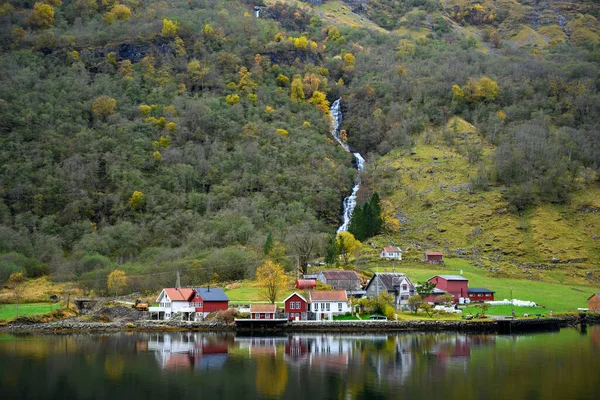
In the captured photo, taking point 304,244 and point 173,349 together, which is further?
point 304,244

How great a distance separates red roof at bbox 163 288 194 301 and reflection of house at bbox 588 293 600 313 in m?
56.0

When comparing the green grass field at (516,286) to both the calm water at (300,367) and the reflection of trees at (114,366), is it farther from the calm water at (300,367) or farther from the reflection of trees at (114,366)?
the reflection of trees at (114,366)

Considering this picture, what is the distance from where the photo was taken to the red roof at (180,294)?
284ft

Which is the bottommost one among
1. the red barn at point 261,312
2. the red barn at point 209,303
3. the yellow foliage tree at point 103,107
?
the red barn at point 261,312

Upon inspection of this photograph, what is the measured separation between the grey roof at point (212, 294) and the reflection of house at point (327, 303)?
11.4 m

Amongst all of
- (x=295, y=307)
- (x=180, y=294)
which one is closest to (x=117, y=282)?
(x=180, y=294)

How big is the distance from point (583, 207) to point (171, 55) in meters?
112

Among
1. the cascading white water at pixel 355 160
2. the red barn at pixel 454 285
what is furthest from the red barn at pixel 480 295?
the cascading white water at pixel 355 160

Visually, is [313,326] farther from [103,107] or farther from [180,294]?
[103,107]

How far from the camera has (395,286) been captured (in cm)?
Answer: 9012

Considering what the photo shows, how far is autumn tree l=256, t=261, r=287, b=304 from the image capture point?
8669 centimetres

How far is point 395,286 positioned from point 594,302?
28.8 m

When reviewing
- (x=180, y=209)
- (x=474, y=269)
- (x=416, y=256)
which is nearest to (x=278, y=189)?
(x=180, y=209)

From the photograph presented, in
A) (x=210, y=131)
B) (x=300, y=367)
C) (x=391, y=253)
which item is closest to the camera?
(x=300, y=367)
